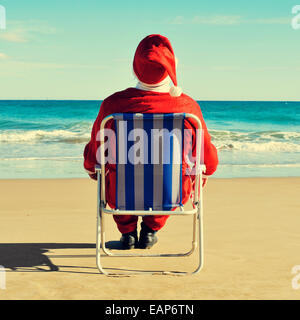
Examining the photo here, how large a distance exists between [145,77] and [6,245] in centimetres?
172

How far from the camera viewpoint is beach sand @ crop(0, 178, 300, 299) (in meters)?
3.09

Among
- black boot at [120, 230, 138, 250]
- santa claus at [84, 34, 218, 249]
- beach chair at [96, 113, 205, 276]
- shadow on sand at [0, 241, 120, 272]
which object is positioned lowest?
shadow on sand at [0, 241, 120, 272]

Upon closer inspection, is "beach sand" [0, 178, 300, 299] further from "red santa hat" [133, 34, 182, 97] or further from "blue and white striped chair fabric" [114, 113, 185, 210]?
"red santa hat" [133, 34, 182, 97]

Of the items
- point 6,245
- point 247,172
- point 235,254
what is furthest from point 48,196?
point 247,172

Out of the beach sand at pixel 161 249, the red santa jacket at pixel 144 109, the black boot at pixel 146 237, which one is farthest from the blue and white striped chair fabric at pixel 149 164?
the black boot at pixel 146 237

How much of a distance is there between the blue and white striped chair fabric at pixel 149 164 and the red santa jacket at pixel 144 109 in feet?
0.72

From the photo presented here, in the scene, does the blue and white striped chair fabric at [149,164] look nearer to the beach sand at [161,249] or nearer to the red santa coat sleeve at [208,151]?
the red santa coat sleeve at [208,151]

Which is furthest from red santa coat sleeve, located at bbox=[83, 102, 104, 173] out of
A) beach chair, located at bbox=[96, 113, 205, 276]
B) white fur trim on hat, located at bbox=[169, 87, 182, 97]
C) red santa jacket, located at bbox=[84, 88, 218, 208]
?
white fur trim on hat, located at bbox=[169, 87, 182, 97]

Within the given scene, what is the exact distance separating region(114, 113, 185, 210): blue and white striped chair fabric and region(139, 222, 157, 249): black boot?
2.17ft

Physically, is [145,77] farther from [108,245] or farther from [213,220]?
A: [213,220]

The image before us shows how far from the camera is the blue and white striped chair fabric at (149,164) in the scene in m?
3.19

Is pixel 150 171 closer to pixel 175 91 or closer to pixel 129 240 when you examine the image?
pixel 175 91

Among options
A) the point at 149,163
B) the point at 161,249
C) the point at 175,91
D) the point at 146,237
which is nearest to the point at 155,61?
the point at 175,91

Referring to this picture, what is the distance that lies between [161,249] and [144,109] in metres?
1.14
